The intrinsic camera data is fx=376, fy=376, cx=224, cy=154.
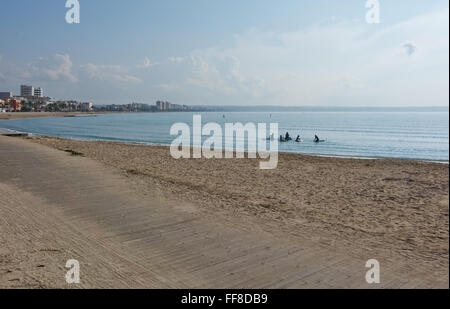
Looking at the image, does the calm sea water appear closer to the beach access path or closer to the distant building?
the beach access path

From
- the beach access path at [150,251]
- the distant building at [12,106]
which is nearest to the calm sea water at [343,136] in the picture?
the beach access path at [150,251]

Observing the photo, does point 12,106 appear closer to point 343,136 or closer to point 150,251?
point 343,136

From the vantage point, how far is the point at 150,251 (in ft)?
20.9

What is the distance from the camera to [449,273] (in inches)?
116

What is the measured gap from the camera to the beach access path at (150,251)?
5.11 meters

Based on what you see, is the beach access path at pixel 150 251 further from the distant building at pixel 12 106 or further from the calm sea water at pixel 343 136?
the distant building at pixel 12 106

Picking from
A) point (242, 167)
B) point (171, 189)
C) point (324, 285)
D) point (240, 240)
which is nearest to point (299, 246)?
point (240, 240)

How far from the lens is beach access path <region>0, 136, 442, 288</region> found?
5105mm

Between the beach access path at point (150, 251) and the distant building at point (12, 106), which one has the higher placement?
the distant building at point (12, 106)

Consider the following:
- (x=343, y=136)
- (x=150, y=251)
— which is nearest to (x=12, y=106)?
(x=343, y=136)

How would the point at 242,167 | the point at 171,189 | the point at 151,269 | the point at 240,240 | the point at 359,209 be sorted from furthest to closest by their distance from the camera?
1. the point at 242,167
2. the point at 171,189
3. the point at 359,209
4. the point at 240,240
5. the point at 151,269
